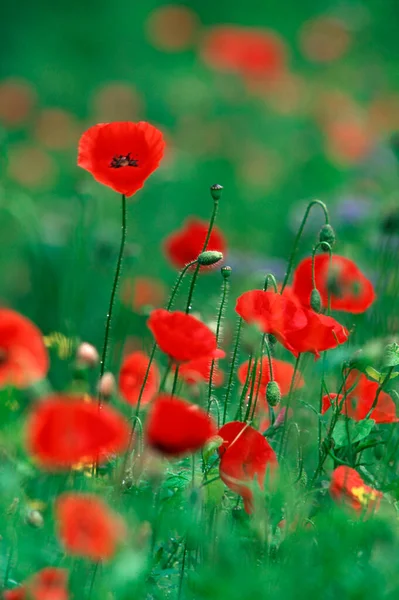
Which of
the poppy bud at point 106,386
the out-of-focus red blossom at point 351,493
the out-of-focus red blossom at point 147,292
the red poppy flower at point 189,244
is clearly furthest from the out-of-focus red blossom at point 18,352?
the out-of-focus red blossom at point 147,292

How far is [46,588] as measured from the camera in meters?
1.42

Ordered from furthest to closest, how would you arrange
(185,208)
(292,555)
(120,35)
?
1. (120,35)
2. (185,208)
3. (292,555)

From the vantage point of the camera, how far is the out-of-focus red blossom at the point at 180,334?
65.6 inches

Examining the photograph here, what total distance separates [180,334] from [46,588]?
1.48 feet

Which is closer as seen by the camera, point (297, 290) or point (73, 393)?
point (73, 393)

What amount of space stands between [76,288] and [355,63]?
4.27m

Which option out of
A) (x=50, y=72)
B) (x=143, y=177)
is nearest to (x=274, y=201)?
(x=50, y=72)

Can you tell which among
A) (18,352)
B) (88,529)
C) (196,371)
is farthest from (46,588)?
(196,371)

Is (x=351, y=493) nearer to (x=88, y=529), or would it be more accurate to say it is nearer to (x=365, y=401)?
(x=365, y=401)

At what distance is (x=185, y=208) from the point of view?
227 inches

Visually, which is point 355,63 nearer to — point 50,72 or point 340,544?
point 50,72

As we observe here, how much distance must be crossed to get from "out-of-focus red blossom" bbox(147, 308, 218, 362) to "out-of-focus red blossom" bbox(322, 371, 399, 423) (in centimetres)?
46

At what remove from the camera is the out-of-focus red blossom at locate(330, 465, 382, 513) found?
5.47 feet

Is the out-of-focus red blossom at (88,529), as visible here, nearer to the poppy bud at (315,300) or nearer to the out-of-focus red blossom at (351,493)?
the out-of-focus red blossom at (351,493)
